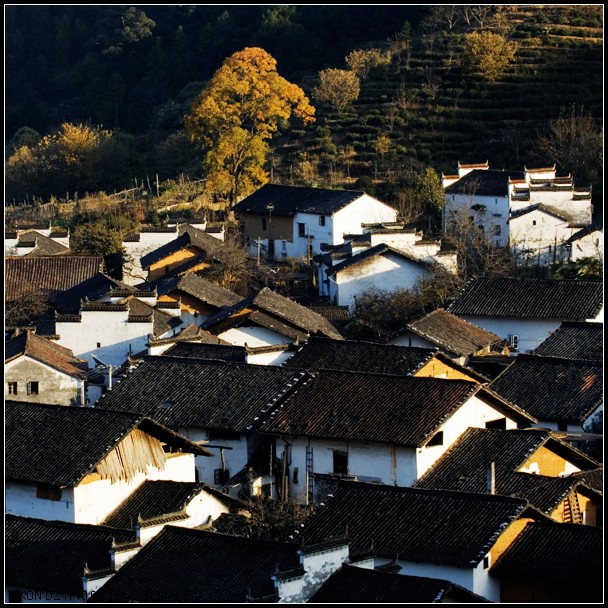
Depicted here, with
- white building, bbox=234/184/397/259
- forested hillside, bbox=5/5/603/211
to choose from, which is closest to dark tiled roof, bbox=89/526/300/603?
white building, bbox=234/184/397/259

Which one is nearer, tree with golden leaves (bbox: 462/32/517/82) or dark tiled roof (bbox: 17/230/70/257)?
dark tiled roof (bbox: 17/230/70/257)

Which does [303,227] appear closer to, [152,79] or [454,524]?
[454,524]

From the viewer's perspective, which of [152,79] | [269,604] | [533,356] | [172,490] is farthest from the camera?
[152,79]

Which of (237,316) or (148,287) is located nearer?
(237,316)

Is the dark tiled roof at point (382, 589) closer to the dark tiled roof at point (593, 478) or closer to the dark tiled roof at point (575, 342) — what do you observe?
the dark tiled roof at point (593, 478)

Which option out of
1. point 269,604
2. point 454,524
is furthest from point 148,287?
point 269,604

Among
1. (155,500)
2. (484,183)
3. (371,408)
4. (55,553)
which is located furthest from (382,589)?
(484,183)

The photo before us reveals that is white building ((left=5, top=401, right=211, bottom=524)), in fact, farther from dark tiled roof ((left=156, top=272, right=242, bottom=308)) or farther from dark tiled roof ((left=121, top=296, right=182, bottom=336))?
dark tiled roof ((left=156, top=272, right=242, bottom=308))
